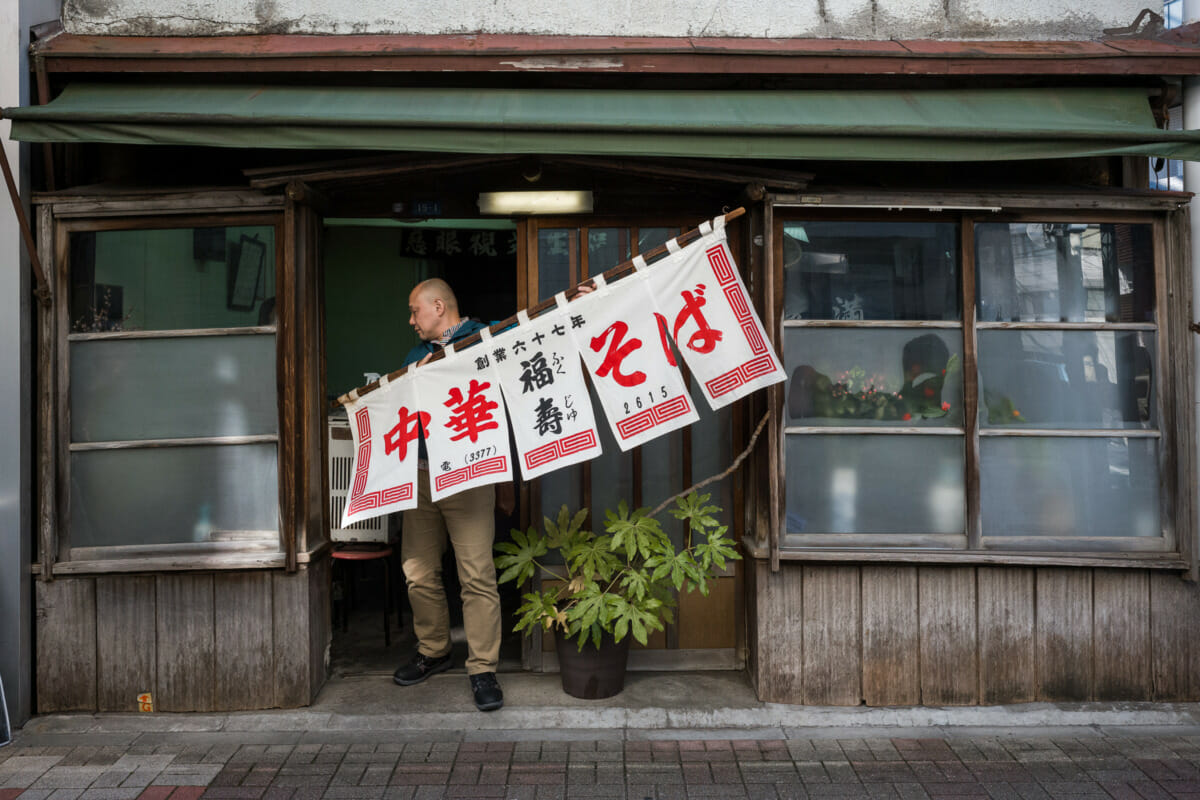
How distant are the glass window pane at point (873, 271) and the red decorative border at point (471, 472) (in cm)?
213

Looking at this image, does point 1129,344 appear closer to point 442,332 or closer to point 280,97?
point 442,332

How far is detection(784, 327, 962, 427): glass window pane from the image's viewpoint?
522 cm

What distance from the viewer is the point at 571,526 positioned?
5254 millimetres

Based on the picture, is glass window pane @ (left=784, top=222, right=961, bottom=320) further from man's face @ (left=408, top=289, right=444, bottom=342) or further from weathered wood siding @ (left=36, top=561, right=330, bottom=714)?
weathered wood siding @ (left=36, top=561, right=330, bottom=714)

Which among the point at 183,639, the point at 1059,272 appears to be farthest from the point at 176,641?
the point at 1059,272

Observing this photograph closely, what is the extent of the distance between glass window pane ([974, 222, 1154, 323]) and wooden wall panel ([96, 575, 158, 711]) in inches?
225

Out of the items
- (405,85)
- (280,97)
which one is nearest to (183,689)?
(280,97)

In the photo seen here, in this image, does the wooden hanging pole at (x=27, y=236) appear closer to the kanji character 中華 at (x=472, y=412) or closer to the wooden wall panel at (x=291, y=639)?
the wooden wall panel at (x=291, y=639)

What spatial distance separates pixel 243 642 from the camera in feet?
16.9

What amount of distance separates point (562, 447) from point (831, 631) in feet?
7.10

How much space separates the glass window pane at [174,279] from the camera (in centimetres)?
516

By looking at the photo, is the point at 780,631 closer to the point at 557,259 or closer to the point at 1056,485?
the point at 1056,485

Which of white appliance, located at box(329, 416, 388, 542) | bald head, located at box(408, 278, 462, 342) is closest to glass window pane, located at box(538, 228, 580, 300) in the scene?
bald head, located at box(408, 278, 462, 342)

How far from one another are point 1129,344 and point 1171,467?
2.71 feet
